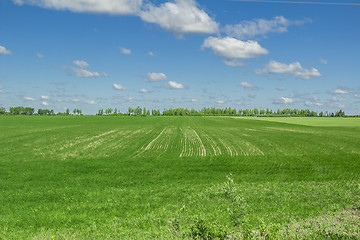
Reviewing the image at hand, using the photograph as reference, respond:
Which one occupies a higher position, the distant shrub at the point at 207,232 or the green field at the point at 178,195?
the distant shrub at the point at 207,232

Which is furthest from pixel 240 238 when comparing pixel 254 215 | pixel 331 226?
pixel 331 226

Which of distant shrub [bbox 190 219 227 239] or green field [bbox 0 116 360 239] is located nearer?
distant shrub [bbox 190 219 227 239]

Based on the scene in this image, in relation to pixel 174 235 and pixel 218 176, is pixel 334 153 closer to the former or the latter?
pixel 218 176

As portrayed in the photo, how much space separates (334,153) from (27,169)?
31241 mm

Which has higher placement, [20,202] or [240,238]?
[240,238]

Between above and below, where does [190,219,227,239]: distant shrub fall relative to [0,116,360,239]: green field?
above

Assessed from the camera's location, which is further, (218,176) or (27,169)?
(27,169)

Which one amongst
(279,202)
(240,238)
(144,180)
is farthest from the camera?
(144,180)

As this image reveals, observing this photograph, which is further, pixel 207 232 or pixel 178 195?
pixel 178 195

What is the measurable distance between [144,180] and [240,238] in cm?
1058

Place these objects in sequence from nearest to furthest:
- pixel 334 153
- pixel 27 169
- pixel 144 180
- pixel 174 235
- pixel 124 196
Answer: pixel 174 235, pixel 124 196, pixel 144 180, pixel 27 169, pixel 334 153

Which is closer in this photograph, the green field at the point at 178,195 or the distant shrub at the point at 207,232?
the distant shrub at the point at 207,232

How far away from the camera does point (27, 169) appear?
2005cm

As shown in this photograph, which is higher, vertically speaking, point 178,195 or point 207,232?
point 207,232
